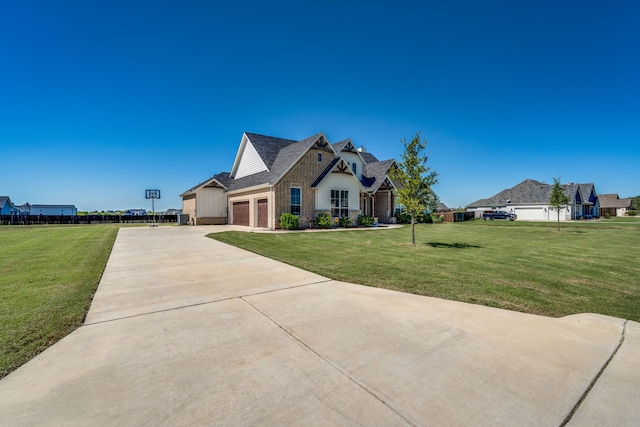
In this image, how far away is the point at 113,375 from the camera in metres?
2.56

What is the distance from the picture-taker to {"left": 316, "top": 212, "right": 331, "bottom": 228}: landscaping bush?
2041 centimetres

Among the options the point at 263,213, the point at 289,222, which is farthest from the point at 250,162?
the point at 289,222

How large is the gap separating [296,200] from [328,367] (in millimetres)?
17866

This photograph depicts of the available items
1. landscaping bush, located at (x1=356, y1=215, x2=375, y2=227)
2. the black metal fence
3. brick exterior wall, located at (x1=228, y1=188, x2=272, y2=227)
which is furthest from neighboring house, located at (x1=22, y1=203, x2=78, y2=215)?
landscaping bush, located at (x1=356, y1=215, x2=375, y2=227)

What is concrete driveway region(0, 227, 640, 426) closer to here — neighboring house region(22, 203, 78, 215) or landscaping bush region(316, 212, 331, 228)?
landscaping bush region(316, 212, 331, 228)

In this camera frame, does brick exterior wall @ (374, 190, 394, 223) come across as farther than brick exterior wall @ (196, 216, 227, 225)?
Yes

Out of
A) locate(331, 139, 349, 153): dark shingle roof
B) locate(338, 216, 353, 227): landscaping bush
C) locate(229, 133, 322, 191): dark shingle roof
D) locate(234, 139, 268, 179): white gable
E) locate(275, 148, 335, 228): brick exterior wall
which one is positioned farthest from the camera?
locate(331, 139, 349, 153): dark shingle roof

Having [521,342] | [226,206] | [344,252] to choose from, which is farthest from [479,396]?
[226,206]

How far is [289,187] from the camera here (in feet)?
64.8

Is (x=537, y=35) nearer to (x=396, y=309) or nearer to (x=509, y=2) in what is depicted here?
(x=509, y=2)

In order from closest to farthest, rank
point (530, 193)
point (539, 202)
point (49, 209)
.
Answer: point (539, 202) → point (530, 193) → point (49, 209)

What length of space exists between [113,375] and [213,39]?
16.5 m

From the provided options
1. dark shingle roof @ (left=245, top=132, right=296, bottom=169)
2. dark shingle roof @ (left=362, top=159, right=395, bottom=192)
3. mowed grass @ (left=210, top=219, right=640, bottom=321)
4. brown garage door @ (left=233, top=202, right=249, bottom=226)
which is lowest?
mowed grass @ (left=210, top=219, right=640, bottom=321)

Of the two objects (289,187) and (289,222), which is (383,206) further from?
(289,222)
